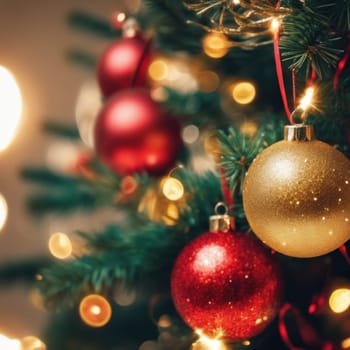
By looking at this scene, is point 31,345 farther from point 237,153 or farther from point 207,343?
point 237,153

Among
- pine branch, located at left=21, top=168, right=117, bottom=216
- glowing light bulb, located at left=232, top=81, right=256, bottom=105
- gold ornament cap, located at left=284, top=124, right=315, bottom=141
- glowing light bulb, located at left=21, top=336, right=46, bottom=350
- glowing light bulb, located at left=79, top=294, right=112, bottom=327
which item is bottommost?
glowing light bulb, located at left=21, top=336, right=46, bottom=350

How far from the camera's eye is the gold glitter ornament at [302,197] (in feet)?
1.38

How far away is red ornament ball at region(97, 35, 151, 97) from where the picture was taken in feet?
2.46

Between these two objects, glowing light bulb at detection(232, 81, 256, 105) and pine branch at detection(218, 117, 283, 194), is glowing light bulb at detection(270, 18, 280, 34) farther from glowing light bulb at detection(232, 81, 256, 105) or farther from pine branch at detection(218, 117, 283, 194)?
glowing light bulb at detection(232, 81, 256, 105)

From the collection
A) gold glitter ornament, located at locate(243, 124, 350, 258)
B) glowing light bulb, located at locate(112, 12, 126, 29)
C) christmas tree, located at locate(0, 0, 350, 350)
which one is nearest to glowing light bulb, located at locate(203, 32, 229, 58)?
christmas tree, located at locate(0, 0, 350, 350)

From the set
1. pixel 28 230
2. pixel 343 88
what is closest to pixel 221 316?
pixel 343 88

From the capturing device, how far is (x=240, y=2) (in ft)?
1.46

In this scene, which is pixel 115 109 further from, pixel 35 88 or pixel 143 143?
pixel 35 88

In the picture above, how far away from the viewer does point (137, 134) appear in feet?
2.30

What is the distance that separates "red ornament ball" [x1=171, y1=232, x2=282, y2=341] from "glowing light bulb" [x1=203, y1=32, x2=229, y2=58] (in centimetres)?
25

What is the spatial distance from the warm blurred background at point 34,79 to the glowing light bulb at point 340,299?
1.13 m

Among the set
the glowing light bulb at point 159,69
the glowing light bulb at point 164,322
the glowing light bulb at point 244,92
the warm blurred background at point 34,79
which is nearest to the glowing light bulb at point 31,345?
the glowing light bulb at point 164,322

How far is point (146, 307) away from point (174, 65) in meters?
0.43

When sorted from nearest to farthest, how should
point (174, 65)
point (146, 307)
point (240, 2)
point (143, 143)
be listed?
point (240, 2), point (143, 143), point (146, 307), point (174, 65)
